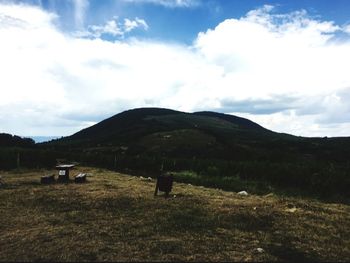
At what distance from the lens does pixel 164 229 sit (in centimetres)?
1756

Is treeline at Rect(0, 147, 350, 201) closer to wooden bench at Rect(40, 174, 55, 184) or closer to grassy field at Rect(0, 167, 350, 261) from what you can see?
grassy field at Rect(0, 167, 350, 261)

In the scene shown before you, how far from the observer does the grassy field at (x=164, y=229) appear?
47.4ft

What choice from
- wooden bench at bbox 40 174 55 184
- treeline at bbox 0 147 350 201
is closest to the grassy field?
wooden bench at bbox 40 174 55 184

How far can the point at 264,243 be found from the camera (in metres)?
15.8

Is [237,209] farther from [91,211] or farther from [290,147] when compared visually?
[290,147]

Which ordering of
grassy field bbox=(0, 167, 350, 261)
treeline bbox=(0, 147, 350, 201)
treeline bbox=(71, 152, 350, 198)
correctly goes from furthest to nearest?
treeline bbox=(0, 147, 350, 201)
treeline bbox=(71, 152, 350, 198)
grassy field bbox=(0, 167, 350, 261)

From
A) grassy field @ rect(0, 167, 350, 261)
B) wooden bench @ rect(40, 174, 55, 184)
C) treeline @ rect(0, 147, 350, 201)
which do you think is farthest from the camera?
treeline @ rect(0, 147, 350, 201)

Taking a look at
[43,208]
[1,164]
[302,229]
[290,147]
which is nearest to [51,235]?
[43,208]

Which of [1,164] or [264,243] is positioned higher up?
[1,164]

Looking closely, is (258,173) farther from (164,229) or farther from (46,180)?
(164,229)

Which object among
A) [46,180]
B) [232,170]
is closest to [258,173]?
[232,170]

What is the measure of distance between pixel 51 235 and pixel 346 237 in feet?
37.9

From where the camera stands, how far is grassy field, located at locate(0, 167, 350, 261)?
1445cm

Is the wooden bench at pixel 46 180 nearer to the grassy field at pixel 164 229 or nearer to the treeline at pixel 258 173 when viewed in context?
the grassy field at pixel 164 229
